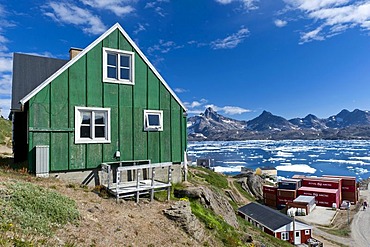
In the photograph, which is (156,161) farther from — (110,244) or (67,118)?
(110,244)

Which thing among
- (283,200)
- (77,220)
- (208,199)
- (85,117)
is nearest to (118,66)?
(85,117)

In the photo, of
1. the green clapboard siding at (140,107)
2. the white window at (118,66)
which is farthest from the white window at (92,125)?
the white window at (118,66)

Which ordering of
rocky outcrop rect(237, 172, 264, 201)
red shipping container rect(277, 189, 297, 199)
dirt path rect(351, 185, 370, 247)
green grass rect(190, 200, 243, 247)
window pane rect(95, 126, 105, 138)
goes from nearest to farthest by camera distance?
green grass rect(190, 200, 243, 247) < window pane rect(95, 126, 105, 138) < dirt path rect(351, 185, 370, 247) < red shipping container rect(277, 189, 297, 199) < rocky outcrop rect(237, 172, 264, 201)

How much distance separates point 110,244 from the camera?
7.00 m

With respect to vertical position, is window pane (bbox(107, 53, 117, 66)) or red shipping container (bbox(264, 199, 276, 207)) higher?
window pane (bbox(107, 53, 117, 66))

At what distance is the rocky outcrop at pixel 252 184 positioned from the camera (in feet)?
177

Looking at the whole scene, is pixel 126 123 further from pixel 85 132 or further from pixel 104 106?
pixel 85 132

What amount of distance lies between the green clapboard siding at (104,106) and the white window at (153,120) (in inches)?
9.0

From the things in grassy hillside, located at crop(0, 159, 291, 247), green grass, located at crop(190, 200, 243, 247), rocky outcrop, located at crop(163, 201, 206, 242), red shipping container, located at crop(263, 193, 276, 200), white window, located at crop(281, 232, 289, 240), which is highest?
grassy hillside, located at crop(0, 159, 291, 247)

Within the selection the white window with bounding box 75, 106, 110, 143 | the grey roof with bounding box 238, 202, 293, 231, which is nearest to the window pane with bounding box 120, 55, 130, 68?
the white window with bounding box 75, 106, 110, 143

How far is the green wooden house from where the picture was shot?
1108 centimetres

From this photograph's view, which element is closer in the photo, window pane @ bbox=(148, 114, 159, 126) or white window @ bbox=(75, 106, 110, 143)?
white window @ bbox=(75, 106, 110, 143)

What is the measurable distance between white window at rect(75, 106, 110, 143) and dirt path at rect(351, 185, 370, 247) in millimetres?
34023

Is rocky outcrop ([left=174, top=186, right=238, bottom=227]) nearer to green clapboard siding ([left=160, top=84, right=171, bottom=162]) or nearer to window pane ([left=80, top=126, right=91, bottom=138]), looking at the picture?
green clapboard siding ([left=160, top=84, right=171, bottom=162])
